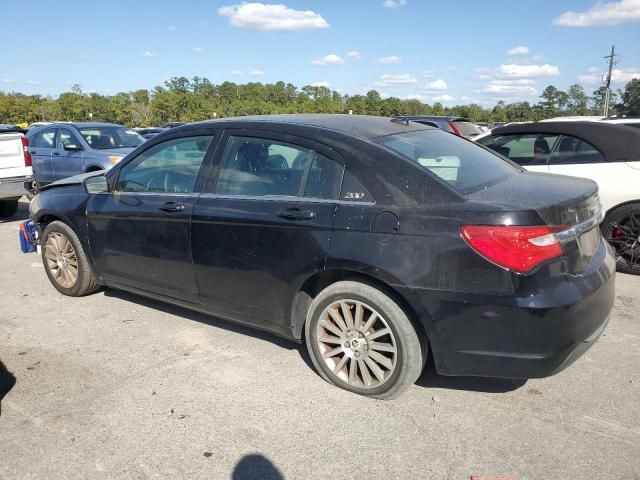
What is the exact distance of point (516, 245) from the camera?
261cm

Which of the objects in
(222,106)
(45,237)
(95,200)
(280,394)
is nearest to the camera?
(280,394)

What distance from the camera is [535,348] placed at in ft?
8.75

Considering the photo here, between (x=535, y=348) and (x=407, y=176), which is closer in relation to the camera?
(x=535, y=348)

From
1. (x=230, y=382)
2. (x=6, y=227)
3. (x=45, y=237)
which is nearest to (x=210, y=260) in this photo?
(x=230, y=382)

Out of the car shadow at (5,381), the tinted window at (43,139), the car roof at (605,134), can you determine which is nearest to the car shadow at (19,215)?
the tinted window at (43,139)

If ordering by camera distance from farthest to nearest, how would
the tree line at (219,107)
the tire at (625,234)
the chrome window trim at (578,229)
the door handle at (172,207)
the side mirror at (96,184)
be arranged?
the tree line at (219,107), the tire at (625,234), the side mirror at (96,184), the door handle at (172,207), the chrome window trim at (578,229)

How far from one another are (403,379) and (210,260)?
5.10ft

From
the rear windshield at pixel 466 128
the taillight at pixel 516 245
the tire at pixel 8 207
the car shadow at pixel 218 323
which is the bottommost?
the car shadow at pixel 218 323

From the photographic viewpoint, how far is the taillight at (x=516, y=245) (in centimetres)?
261

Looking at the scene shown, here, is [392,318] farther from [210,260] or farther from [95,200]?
[95,200]

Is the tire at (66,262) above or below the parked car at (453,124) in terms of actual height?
below

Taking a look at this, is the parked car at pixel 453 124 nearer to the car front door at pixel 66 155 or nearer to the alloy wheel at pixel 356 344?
the car front door at pixel 66 155

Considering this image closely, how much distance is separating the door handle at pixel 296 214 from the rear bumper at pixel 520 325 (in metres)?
0.79

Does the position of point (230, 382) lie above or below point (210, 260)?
below
